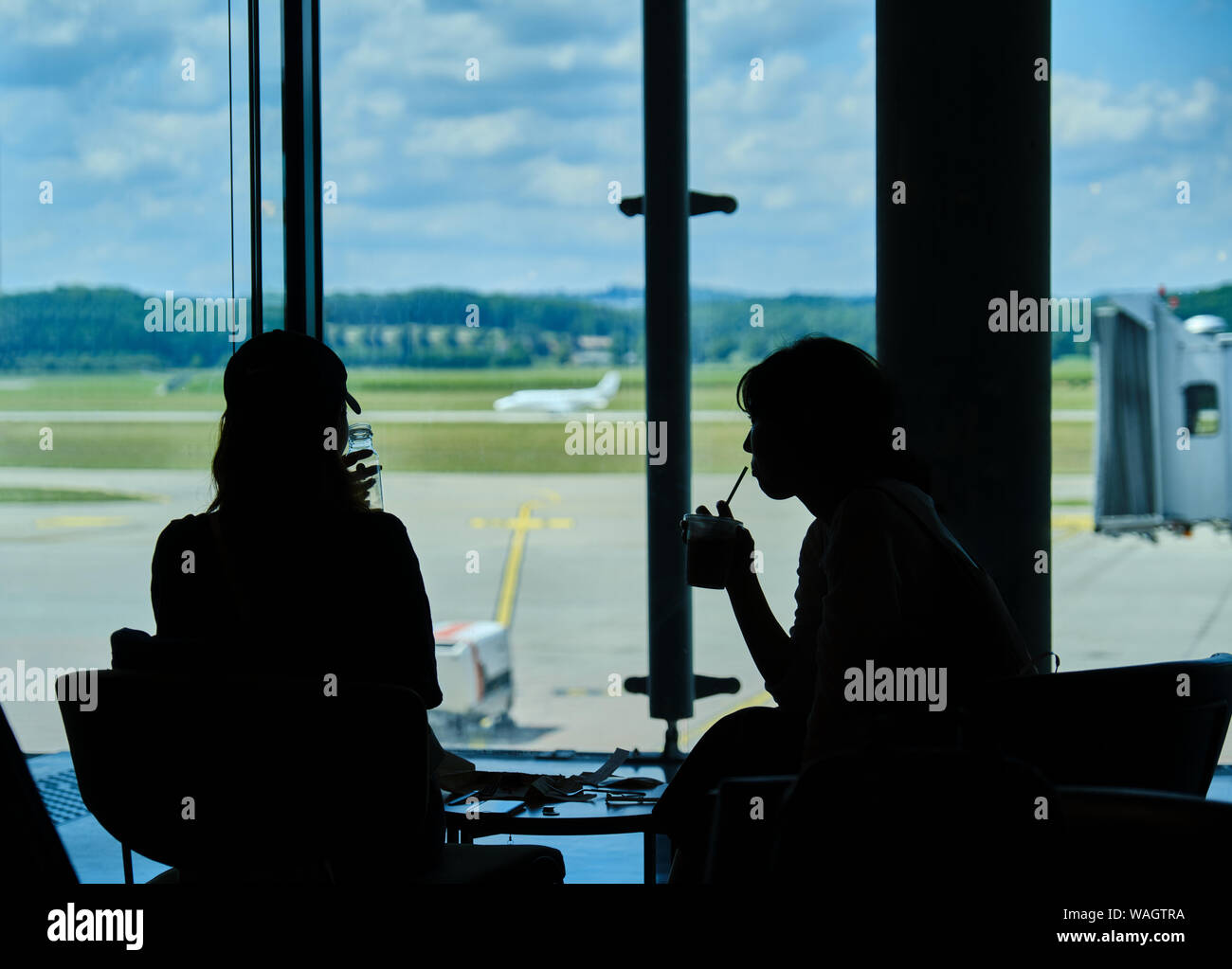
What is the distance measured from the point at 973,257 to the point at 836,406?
1091 millimetres

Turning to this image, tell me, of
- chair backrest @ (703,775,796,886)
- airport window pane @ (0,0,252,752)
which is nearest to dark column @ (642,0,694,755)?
airport window pane @ (0,0,252,752)

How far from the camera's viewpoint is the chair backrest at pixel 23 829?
1110 mm

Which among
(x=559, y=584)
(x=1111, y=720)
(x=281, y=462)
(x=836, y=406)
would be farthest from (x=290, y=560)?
(x=559, y=584)

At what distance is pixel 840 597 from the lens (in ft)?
4.42

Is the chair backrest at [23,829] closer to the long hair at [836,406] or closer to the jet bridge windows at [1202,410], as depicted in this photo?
the long hair at [836,406]

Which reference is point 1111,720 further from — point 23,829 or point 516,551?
point 516,551

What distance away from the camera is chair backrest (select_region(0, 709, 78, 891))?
1.11 m

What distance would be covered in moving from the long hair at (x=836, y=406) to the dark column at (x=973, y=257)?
0.93 metres

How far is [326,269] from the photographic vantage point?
10.5ft

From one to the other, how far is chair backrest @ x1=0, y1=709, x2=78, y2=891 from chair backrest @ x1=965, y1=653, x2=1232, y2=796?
1154 millimetres

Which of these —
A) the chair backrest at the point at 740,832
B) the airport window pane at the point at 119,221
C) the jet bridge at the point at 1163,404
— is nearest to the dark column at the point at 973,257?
the chair backrest at the point at 740,832

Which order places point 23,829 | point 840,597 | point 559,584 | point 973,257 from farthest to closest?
point 559,584 → point 973,257 → point 840,597 → point 23,829

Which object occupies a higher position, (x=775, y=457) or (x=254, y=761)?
(x=775, y=457)
